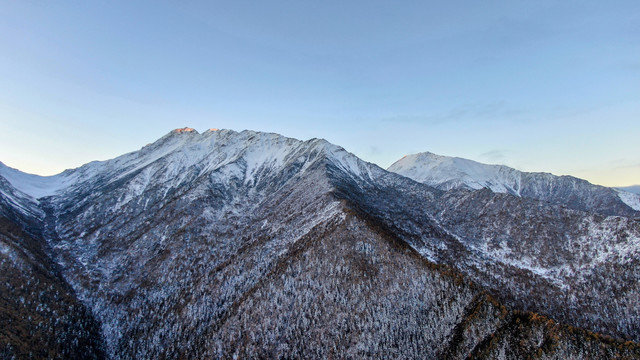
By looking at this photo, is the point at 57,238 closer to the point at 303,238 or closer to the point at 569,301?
the point at 303,238

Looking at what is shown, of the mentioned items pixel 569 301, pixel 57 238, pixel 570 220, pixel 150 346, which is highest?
pixel 570 220

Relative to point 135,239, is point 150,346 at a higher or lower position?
lower

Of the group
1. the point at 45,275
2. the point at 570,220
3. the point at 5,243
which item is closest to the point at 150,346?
the point at 45,275

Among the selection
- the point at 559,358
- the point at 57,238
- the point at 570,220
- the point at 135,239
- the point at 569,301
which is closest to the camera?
the point at 559,358

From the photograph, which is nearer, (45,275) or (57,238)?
(45,275)

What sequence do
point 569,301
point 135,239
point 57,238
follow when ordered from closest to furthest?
point 569,301 → point 135,239 → point 57,238

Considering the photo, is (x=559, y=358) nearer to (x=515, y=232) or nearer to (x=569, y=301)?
(x=569, y=301)
